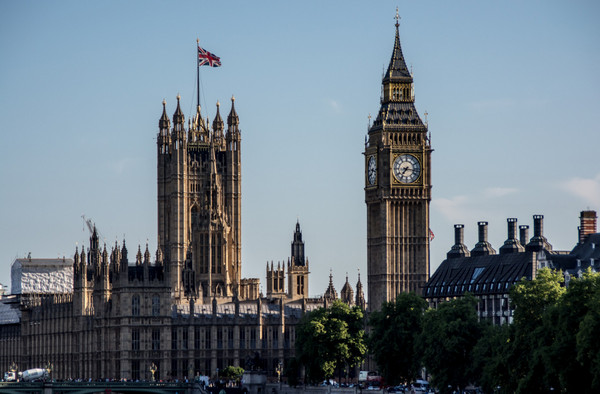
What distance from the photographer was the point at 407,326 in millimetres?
170250

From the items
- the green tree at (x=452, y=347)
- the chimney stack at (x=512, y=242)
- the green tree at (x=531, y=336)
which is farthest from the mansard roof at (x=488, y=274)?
the green tree at (x=531, y=336)

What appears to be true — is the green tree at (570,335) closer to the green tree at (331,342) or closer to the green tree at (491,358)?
the green tree at (491,358)

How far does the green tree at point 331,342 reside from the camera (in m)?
183

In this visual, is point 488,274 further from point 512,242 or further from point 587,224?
point 587,224

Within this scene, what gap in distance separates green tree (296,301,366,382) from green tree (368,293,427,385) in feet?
39.2

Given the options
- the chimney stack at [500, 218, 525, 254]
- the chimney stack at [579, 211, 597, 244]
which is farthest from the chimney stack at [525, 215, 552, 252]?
the chimney stack at [579, 211, 597, 244]

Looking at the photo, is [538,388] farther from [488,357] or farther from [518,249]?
[518,249]

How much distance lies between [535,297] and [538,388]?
10754 millimetres

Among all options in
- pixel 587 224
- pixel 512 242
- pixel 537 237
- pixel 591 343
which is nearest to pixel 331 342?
pixel 512 242

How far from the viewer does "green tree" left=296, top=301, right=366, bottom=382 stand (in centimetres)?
18338

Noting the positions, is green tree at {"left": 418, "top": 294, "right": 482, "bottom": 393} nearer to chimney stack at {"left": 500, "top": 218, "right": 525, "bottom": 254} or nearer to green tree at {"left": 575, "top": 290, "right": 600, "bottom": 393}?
green tree at {"left": 575, "top": 290, "right": 600, "bottom": 393}

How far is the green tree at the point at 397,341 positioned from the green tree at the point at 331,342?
11946 millimetres

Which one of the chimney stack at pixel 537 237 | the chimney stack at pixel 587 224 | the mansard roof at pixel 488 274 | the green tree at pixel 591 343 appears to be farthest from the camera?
the chimney stack at pixel 587 224

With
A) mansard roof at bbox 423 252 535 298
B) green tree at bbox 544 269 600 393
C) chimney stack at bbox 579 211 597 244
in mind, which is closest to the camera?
green tree at bbox 544 269 600 393
